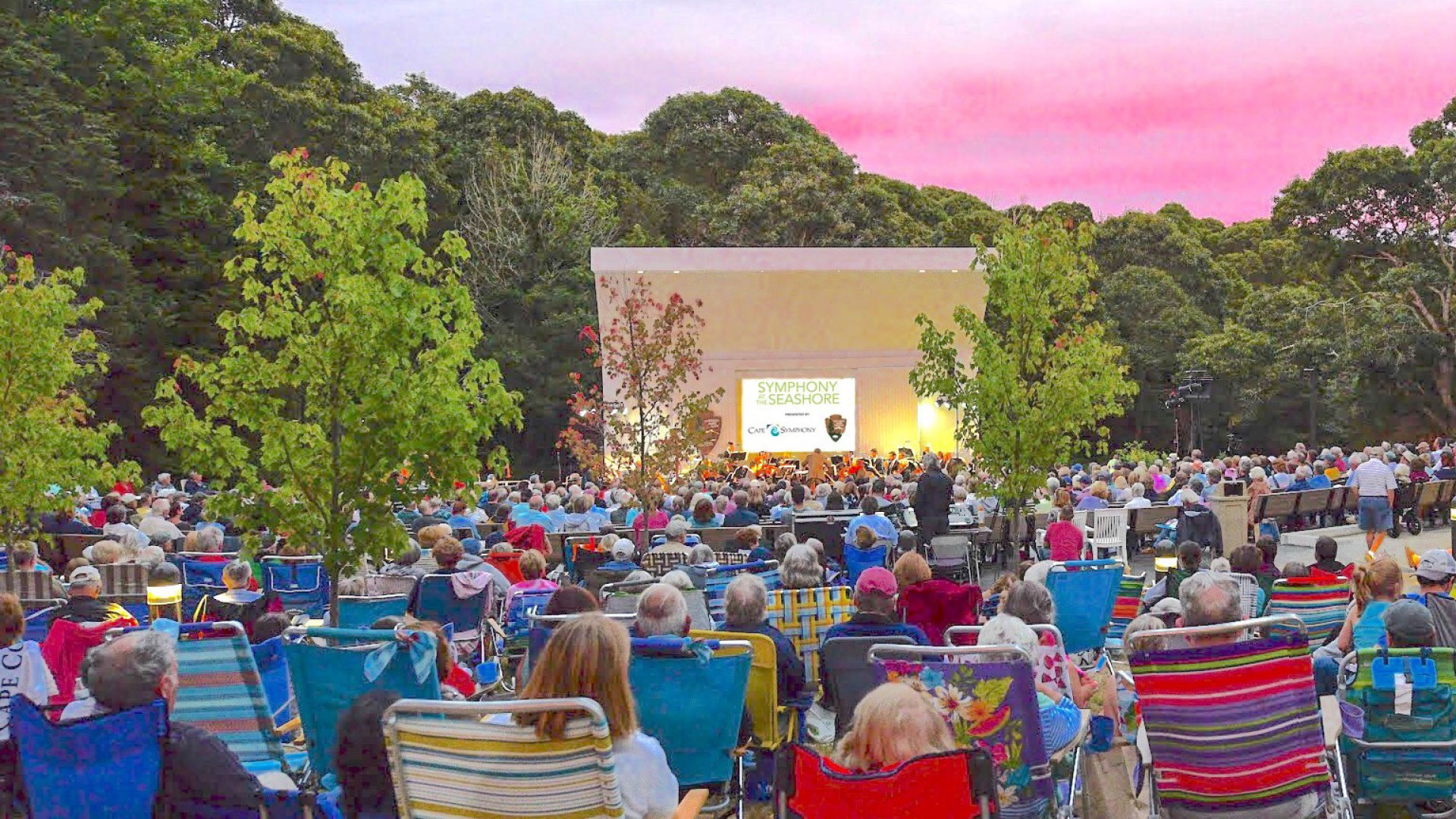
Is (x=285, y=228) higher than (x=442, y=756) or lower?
higher

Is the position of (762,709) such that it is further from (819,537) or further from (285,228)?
(819,537)

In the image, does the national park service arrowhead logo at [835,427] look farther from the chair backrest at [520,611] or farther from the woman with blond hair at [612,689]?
the woman with blond hair at [612,689]

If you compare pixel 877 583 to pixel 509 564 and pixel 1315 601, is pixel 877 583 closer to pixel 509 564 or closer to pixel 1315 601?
pixel 1315 601

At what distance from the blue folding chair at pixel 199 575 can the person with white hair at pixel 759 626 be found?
17.3ft

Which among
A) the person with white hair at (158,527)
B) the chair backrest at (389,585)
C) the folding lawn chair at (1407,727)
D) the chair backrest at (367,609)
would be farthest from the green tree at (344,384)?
the person with white hair at (158,527)

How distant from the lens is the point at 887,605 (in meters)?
6.04

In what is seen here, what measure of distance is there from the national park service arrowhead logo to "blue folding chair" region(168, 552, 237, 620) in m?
19.3

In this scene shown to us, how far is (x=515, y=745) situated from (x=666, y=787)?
0.48 m

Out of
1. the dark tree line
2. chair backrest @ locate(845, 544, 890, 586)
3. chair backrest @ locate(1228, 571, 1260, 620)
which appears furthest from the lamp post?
the dark tree line

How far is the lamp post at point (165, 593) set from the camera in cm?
887

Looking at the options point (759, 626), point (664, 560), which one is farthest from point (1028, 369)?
point (759, 626)

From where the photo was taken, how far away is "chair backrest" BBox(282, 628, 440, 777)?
489cm

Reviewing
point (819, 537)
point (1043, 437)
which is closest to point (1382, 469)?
point (1043, 437)

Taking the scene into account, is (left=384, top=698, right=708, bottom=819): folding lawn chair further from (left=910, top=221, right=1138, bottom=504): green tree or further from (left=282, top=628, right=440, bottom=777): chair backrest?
(left=910, top=221, right=1138, bottom=504): green tree
